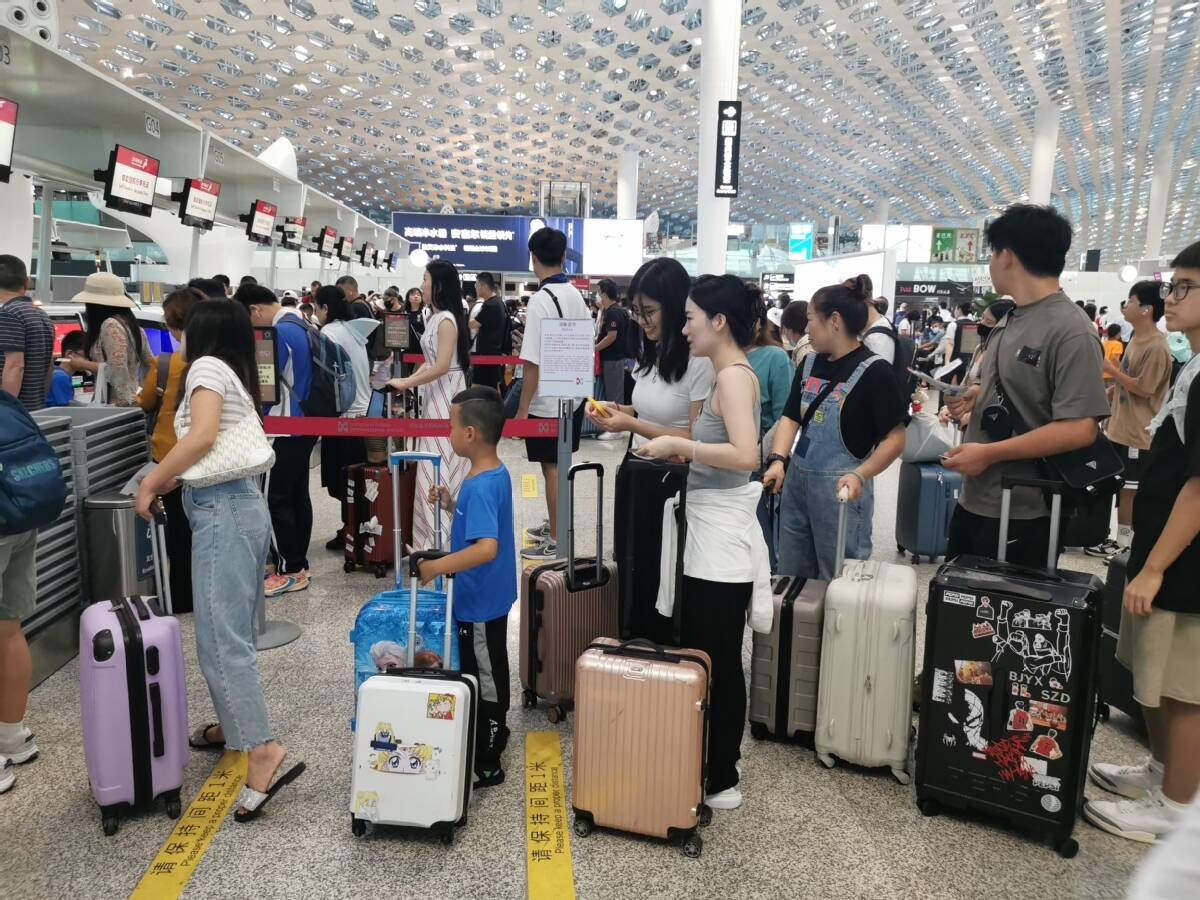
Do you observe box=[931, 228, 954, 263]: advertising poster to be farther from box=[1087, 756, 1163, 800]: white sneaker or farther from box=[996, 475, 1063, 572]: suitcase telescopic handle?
box=[996, 475, 1063, 572]: suitcase telescopic handle

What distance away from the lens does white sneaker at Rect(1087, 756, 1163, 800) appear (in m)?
2.72

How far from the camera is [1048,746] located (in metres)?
2.41

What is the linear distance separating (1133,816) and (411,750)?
2.25 meters

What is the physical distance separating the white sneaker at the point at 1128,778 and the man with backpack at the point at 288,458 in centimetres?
400

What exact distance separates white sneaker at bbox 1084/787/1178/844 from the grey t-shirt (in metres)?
0.95

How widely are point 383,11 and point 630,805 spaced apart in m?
31.3

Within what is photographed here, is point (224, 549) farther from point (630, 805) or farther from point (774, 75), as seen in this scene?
point (774, 75)

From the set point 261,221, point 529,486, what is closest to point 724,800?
point 529,486

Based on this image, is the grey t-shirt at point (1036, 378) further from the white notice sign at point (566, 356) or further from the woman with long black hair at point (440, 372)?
the woman with long black hair at point (440, 372)

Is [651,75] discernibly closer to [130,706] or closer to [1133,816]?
[1133,816]

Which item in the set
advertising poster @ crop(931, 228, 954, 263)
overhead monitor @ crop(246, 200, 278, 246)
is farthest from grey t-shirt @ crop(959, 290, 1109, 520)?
advertising poster @ crop(931, 228, 954, 263)

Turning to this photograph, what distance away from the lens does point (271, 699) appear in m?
3.41

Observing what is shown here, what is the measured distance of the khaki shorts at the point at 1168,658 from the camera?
7.75 feet

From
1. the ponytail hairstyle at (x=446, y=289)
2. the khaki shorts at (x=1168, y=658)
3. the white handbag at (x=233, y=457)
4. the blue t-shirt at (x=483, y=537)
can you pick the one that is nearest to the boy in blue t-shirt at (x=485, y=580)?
the blue t-shirt at (x=483, y=537)
